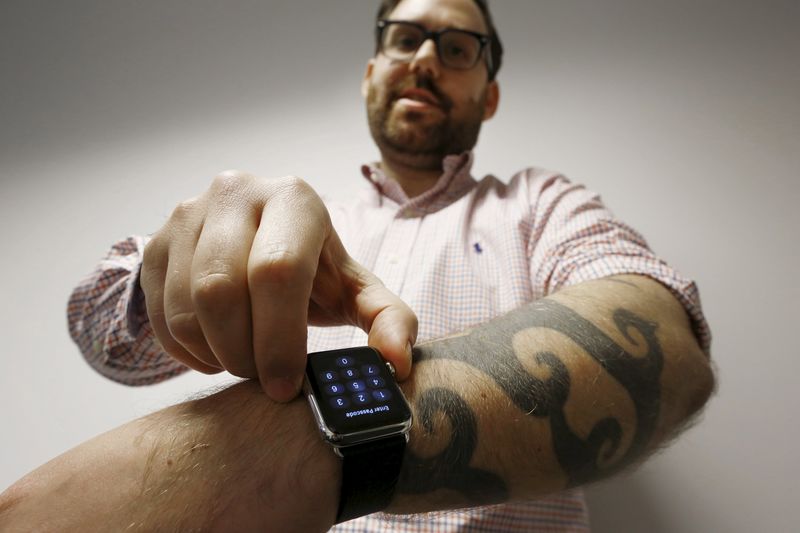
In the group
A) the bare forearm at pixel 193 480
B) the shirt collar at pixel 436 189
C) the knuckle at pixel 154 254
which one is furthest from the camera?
the shirt collar at pixel 436 189

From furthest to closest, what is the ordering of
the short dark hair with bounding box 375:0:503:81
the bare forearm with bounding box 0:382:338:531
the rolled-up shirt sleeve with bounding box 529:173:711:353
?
the short dark hair with bounding box 375:0:503:81 → the rolled-up shirt sleeve with bounding box 529:173:711:353 → the bare forearm with bounding box 0:382:338:531

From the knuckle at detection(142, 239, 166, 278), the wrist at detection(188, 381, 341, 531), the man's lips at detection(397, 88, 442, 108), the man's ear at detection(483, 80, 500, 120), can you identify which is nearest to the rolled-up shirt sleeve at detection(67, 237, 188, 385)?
the knuckle at detection(142, 239, 166, 278)

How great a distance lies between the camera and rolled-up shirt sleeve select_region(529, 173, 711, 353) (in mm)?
549

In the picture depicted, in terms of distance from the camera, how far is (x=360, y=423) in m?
0.29

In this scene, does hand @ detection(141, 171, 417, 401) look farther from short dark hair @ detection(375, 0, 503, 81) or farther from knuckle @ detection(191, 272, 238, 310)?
short dark hair @ detection(375, 0, 503, 81)

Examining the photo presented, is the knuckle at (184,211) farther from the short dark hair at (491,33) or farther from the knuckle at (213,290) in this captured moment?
the short dark hair at (491,33)

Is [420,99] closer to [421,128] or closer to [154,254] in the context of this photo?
[421,128]

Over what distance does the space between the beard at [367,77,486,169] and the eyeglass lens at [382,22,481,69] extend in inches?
3.5

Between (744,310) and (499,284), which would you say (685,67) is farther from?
(499,284)

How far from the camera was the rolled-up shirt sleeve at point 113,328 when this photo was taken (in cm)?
78

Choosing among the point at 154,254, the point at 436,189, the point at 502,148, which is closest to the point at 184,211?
the point at 154,254

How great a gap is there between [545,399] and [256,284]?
27 cm

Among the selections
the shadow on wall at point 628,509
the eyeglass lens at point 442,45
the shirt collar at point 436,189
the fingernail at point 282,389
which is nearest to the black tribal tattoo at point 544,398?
the fingernail at point 282,389

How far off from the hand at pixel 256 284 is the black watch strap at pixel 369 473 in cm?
7
